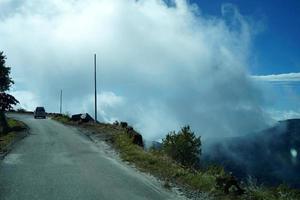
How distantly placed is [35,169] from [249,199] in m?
8.45

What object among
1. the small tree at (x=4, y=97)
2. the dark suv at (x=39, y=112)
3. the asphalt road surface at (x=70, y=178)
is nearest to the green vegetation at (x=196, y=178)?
the asphalt road surface at (x=70, y=178)

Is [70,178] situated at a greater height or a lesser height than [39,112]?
lesser

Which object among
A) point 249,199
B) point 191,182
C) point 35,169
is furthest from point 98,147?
point 249,199

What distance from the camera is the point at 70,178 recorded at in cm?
1611

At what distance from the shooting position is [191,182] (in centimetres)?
1580

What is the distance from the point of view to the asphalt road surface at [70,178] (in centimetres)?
1347

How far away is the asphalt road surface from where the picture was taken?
13469 mm

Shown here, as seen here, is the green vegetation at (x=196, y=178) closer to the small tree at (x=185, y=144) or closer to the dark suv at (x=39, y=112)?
the small tree at (x=185, y=144)

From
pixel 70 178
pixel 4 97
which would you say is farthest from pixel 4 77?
pixel 70 178

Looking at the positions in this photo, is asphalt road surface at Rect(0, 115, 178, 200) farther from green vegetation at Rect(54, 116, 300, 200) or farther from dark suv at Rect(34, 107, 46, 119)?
dark suv at Rect(34, 107, 46, 119)

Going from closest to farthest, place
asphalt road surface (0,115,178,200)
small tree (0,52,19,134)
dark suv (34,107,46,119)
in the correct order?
asphalt road surface (0,115,178,200) → small tree (0,52,19,134) → dark suv (34,107,46,119)

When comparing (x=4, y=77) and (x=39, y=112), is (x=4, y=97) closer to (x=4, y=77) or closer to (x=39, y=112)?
(x=4, y=77)

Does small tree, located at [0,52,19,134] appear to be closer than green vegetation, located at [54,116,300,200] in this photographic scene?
No

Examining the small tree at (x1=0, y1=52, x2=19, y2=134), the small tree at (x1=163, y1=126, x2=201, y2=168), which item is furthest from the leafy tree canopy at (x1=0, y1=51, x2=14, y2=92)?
the small tree at (x1=163, y1=126, x2=201, y2=168)
